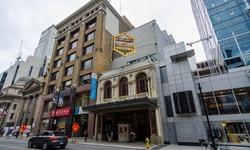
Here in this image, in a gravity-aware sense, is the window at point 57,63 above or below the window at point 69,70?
above

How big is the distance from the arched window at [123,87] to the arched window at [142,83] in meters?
2.05

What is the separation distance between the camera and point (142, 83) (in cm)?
2048

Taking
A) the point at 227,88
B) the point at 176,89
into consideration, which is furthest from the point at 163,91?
the point at 227,88

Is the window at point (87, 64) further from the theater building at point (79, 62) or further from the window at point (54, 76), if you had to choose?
the window at point (54, 76)

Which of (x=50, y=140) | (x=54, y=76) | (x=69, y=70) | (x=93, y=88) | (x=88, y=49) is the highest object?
(x=88, y=49)

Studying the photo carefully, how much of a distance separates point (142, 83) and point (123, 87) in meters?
3.54

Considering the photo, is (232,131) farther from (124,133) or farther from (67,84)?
(67,84)

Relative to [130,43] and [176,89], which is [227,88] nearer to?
[176,89]

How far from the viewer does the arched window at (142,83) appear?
65.5 feet

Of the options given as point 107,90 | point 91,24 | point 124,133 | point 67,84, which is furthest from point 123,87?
point 91,24

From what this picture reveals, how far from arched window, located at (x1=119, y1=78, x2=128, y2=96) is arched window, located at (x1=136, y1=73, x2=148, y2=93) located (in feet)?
6.72

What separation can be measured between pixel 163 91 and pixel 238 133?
908cm

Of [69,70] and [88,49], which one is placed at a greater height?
[88,49]

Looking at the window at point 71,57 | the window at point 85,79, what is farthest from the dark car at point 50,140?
the window at point 71,57
